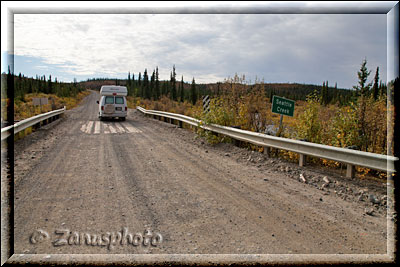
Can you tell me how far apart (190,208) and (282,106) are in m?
5.01

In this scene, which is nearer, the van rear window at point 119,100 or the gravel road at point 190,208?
the gravel road at point 190,208

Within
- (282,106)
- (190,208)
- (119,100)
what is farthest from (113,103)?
(190,208)

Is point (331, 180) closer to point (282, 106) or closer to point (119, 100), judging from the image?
point (282, 106)

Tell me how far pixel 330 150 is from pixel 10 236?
17.3ft

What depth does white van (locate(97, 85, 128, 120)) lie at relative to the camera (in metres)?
19.1

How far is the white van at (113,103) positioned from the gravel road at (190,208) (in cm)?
1255

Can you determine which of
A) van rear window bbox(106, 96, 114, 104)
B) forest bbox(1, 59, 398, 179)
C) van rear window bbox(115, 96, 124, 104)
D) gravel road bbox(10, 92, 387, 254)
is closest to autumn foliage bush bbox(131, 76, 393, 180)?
forest bbox(1, 59, 398, 179)

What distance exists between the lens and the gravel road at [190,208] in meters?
3.02

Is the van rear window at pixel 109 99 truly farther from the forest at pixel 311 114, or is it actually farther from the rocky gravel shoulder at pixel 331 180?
the rocky gravel shoulder at pixel 331 180

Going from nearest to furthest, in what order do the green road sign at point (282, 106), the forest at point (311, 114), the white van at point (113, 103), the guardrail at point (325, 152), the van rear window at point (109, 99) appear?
the guardrail at point (325, 152) → the forest at point (311, 114) → the green road sign at point (282, 106) → the white van at point (113, 103) → the van rear window at point (109, 99)

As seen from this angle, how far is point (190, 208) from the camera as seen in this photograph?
3.96 meters

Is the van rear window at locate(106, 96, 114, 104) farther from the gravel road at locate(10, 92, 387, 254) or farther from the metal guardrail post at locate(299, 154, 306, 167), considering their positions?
the metal guardrail post at locate(299, 154, 306, 167)

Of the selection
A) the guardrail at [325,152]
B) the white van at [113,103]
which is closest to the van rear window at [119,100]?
the white van at [113,103]

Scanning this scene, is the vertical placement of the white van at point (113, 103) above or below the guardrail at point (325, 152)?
above
